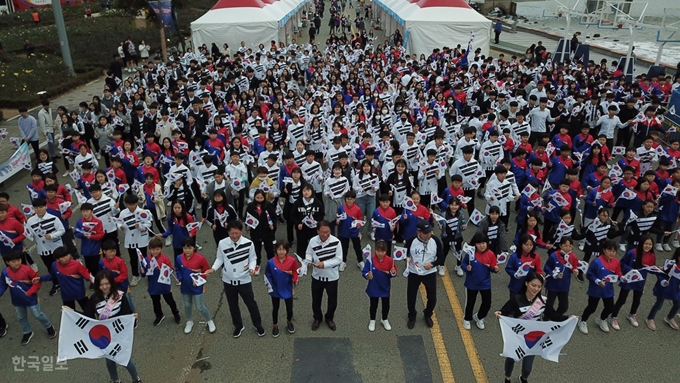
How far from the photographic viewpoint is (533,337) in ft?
17.7

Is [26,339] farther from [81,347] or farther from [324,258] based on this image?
[324,258]

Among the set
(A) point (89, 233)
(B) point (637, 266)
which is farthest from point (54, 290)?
(B) point (637, 266)

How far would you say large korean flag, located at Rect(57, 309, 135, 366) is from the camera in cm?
538

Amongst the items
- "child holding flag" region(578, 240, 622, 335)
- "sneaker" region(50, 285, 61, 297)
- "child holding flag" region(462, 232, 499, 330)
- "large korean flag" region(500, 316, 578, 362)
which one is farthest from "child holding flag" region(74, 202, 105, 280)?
"child holding flag" region(578, 240, 622, 335)

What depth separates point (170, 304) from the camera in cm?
687

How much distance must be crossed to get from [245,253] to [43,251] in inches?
135

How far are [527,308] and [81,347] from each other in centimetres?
492

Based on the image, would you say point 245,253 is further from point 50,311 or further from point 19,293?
point 50,311

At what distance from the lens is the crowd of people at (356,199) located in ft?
21.0

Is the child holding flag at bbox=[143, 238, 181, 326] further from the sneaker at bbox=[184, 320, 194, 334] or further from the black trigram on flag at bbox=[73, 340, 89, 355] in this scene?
the black trigram on flag at bbox=[73, 340, 89, 355]

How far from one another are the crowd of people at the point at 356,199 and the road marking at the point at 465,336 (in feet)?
0.78

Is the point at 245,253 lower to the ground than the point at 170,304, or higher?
higher

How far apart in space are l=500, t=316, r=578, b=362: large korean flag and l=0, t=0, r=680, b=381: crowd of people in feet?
0.60

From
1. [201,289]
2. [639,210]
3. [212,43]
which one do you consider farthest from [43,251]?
[212,43]
